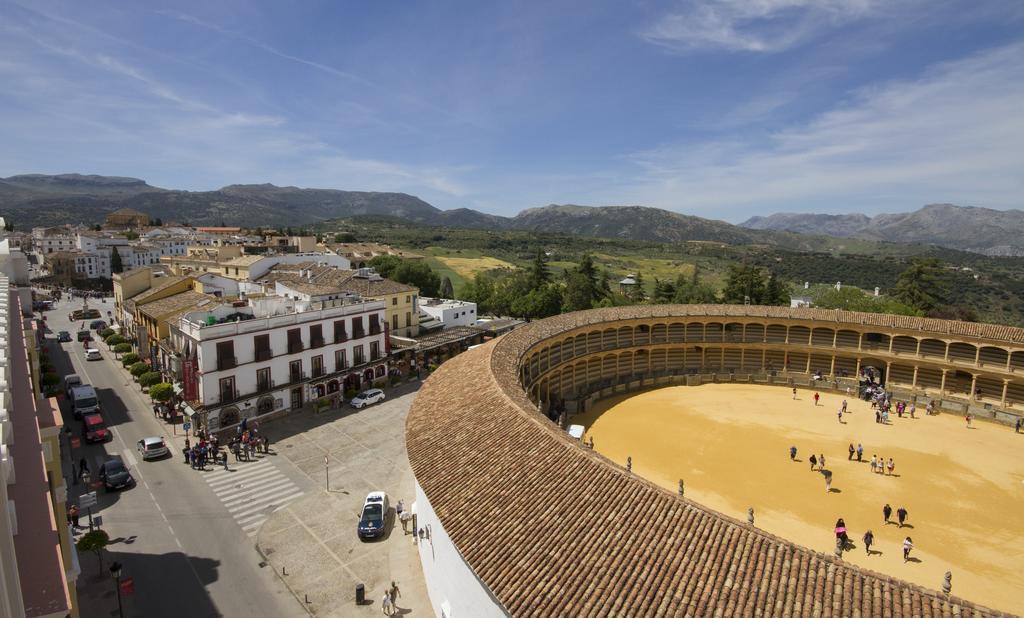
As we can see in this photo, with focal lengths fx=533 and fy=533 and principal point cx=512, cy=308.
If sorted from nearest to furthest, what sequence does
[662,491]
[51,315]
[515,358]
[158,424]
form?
[662,491]
[515,358]
[158,424]
[51,315]

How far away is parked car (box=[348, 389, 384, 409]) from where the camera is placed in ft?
119

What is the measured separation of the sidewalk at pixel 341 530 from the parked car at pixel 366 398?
3294 mm

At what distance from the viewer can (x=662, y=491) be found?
1340cm

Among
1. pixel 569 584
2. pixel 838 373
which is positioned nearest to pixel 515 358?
pixel 569 584

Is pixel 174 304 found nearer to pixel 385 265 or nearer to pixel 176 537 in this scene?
pixel 176 537

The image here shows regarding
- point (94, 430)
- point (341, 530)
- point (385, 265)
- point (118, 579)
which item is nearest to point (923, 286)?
point (385, 265)

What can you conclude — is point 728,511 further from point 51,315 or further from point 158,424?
point 51,315

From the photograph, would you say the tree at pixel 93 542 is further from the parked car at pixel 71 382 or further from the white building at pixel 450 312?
the white building at pixel 450 312

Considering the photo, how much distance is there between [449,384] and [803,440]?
2310 cm

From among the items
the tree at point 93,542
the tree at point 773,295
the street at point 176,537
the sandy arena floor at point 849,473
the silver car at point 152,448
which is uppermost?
the tree at point 773,295

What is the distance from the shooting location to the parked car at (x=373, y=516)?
20781 mm

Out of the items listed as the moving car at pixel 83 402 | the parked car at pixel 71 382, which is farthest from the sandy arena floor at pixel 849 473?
the parked car at pixel 71 382

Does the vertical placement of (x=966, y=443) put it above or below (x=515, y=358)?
below

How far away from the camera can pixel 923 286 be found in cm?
6053
